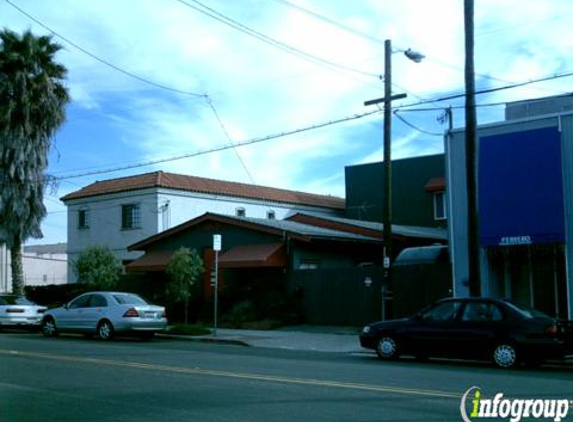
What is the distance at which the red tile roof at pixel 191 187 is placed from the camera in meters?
39.7

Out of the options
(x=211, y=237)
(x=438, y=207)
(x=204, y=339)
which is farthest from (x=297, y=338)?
(x=438, y=207)

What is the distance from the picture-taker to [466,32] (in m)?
18.2

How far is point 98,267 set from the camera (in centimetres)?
2941

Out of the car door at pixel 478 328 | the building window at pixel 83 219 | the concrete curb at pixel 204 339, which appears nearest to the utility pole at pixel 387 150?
the concrete curb at pixel 204 339

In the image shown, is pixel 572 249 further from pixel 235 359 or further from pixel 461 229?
pixel 235 359

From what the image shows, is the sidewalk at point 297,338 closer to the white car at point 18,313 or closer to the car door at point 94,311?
the car door at point 94,311

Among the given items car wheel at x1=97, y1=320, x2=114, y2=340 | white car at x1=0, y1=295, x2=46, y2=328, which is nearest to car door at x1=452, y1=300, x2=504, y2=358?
car wheel at x1=97, y1=320, x2=114, y2=340

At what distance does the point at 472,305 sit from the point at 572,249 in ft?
19.6

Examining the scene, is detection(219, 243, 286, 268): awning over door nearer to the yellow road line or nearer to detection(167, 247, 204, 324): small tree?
detection(167, 247, 204, 324): small tree

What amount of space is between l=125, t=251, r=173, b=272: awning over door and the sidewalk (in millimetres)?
6184

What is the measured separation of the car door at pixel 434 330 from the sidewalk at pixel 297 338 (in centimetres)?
316

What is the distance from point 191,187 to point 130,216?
11.5 ft

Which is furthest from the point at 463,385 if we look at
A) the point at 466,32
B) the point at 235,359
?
the point at 466,32

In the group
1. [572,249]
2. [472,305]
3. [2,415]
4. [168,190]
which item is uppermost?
[168,190]
